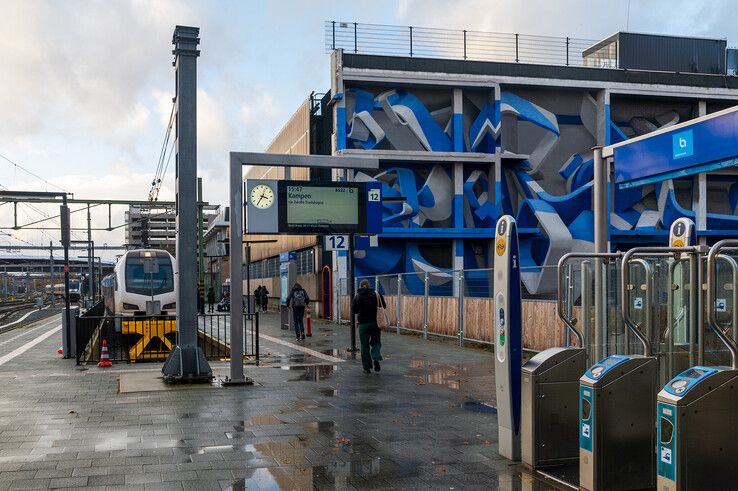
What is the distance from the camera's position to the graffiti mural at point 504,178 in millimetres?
33000

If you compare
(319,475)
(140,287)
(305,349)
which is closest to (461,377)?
(305,349)

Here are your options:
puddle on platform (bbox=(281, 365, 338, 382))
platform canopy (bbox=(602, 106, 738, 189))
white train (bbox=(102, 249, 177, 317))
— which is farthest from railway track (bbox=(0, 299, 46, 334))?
platform canopy (bbox=(602, 106, 738, 189))

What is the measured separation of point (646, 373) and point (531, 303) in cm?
1046

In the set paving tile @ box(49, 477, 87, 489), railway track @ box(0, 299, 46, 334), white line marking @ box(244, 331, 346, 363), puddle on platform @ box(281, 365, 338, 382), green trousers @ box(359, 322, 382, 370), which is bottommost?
railway track @ box(0, 299, 46, 334)

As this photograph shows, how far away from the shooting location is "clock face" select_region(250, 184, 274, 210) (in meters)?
15.1

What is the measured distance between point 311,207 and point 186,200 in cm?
322

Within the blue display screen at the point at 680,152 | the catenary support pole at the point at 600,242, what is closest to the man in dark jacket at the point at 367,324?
the catenary support pole at the point at 600,242

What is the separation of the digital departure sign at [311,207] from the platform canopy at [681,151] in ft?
24.4

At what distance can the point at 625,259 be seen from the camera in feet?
21.1

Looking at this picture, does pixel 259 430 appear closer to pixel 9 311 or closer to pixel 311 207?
pixel 311 207

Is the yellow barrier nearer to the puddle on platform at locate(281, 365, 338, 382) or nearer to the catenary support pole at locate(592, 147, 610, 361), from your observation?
the puddle on platform at locate(281, 365, 338, 382)

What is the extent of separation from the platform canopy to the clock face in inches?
295

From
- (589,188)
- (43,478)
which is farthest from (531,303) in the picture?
(589,188)

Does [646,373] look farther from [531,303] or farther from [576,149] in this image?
[576,149]
